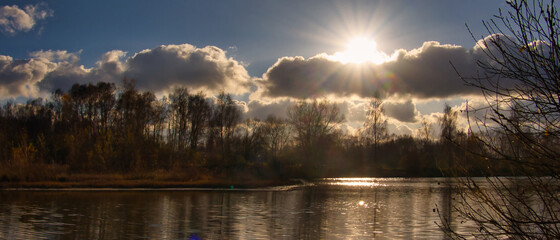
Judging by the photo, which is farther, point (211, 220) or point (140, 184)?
point (140, 184)

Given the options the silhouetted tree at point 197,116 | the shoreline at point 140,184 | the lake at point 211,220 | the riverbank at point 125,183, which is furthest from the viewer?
the silhouetted tree at point 197,116

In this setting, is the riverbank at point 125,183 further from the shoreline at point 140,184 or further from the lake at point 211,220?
the lake at point 211,220

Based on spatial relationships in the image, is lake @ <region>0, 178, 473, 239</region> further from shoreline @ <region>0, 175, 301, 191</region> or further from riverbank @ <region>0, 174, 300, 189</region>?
riverbank @ <region>0, 174, 300, 189</region>

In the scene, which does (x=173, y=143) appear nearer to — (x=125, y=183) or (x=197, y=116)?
(x=197, y=116)

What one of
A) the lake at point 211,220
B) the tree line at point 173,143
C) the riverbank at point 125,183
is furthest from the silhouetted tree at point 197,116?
the lake at point 211,220

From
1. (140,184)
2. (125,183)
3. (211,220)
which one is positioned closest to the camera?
(211,220)

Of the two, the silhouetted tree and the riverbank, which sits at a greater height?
the silhouetted tree

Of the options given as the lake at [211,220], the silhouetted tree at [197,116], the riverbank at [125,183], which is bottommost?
the lake at [211,220]

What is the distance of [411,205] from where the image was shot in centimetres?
2738

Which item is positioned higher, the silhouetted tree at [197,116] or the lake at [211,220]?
the silhouetted tree at [197,116]

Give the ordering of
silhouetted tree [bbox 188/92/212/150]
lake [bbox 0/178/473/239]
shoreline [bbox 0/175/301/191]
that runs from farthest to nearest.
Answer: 1. silhouetted tree [bbox 188/92/212/150]
2. shoreline [bbox 0/175/301/191]
3. lake [bbox 0/178/473/239]

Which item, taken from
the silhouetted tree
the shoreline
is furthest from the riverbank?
the silhouetted tree

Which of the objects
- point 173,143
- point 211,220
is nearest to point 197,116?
point 173,143

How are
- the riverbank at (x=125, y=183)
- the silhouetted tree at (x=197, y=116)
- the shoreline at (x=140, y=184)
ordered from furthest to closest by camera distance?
the silhouetted tree at (x=197, y=116)
the riverbank at (x=125, y=183)
the shoreline at (x=140, y=184)
